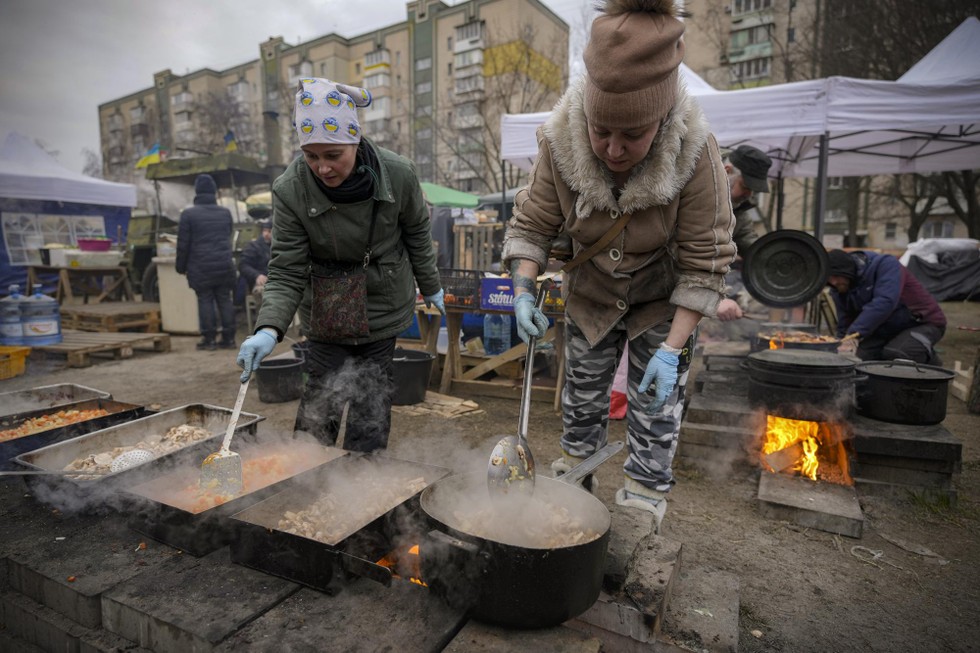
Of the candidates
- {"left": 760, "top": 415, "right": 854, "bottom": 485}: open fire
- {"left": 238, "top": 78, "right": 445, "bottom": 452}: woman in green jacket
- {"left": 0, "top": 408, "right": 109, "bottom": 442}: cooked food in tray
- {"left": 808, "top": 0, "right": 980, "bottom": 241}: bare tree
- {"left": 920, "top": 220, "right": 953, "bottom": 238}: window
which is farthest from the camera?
{"left": 920, "top": 220, "right": 953, "bottom": 238}: window

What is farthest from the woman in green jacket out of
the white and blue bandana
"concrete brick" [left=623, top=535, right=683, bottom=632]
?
"concrete brick" [left=623, top=535, right=683, bottom=632]

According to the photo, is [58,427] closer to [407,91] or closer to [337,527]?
[337,527]

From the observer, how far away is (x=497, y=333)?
20.2ft

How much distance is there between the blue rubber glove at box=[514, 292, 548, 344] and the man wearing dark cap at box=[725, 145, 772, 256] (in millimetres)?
2534

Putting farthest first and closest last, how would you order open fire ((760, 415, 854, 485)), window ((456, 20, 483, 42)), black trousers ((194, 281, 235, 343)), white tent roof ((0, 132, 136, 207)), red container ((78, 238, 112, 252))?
window ((456, 20, 483, 42)), red container ((78, 238, 112, 252)), white tent roof ((0, 132, 136, 207)), black trousers ((194, 281, 235, 343)), open fire ((760, 415, 854, 485))

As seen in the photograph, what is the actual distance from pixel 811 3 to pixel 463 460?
79.8 feet

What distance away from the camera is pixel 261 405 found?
5.63 m

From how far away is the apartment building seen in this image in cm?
1944

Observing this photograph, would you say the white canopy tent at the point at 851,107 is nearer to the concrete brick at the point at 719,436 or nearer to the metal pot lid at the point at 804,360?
the metal pot lid at the point at 804,360

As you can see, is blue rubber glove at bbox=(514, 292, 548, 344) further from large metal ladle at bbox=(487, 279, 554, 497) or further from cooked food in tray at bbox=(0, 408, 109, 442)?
cooked food in tray at bbox=(0, 408, 109, 442)

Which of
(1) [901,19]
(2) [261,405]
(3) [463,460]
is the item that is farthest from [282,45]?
(3) [463,460]

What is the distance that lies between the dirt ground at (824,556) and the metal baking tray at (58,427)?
102cm

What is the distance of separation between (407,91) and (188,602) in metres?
40.7

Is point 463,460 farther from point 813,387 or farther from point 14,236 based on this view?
point 14,236
